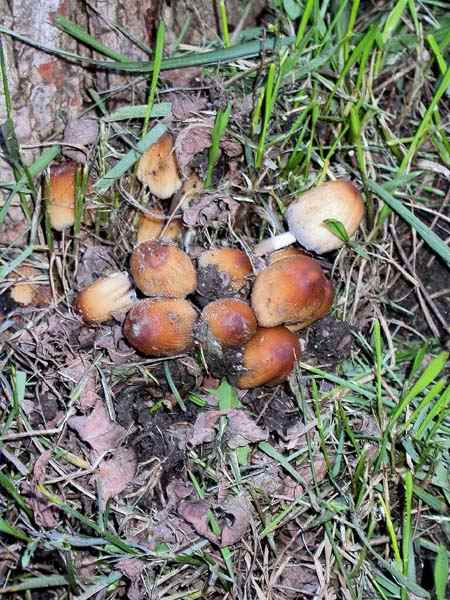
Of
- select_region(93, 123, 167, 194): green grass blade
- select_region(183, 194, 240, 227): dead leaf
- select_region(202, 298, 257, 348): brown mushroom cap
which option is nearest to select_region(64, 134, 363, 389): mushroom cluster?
select_region(202, 298, 257, 348): brown mushroom cap

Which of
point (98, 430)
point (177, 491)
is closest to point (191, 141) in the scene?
point (98, 430)

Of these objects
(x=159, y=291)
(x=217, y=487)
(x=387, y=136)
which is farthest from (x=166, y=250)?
(x=387, y=136)

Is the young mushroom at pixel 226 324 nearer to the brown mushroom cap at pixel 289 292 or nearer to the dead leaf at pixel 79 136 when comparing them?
the brown mushroom cap at pixel 289 292

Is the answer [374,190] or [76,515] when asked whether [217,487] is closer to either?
[76,515]

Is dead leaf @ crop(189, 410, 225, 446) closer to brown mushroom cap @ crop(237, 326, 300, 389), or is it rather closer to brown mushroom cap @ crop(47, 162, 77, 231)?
brown mushroom cap @ crop(237, 326, 300, 389)

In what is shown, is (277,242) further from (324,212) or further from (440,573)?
(440,573)

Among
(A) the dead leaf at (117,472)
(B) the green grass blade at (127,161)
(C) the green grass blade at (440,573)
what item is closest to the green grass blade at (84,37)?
(B) the green grass blade at (127,161)

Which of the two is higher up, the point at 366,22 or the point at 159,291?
the point at 366,22

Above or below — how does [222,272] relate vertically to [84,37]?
below
